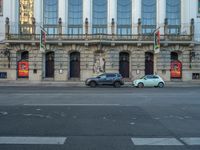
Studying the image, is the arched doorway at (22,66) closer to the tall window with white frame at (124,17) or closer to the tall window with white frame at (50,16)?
the tall window with white frame at (50,16)

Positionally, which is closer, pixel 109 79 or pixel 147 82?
→ pixel 109 79

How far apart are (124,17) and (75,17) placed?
7225 millimetres

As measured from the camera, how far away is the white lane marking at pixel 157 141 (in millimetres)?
7988

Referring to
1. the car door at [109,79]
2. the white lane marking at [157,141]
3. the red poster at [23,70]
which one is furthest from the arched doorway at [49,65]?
the white lane marking at [157,141]

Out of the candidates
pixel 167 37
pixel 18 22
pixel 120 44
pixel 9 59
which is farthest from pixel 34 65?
pixel 167 37

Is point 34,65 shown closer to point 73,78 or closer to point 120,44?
point 73,78

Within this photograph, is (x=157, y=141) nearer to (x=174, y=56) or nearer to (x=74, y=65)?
(x=74, y=65)

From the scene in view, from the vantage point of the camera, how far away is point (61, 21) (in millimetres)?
50688

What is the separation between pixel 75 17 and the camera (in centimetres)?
5197

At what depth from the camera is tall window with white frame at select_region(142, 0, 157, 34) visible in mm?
51403

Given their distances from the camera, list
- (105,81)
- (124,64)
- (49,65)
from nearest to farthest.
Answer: (105,81) < (49,65) < (124,64)

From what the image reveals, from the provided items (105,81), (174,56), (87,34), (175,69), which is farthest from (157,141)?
(174,56)

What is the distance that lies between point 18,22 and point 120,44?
15138 millimetres

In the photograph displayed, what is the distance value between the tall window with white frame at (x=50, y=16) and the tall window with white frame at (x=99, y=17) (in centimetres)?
558
